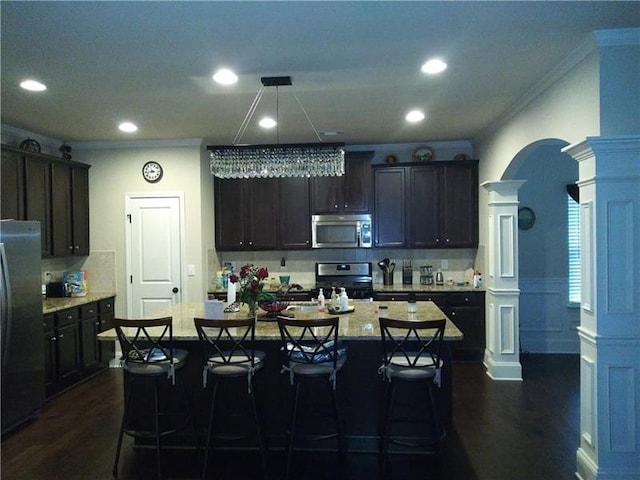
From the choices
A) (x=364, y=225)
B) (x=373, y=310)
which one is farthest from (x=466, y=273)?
(x=373, y=310)

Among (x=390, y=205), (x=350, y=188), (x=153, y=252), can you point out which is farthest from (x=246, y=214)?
(x=390, y=205)

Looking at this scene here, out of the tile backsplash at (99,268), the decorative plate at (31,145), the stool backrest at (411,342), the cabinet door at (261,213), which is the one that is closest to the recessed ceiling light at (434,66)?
the stool backrest at (411,342)

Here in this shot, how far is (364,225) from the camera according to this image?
18.9 feet

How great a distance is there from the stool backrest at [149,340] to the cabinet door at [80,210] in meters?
2.73

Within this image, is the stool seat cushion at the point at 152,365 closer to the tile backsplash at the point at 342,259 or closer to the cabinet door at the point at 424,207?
the tile backsplash at the point at 342,259

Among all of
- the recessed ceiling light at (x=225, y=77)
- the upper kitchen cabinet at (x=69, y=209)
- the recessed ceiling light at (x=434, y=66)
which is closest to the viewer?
the recessed ceiling light at (x=434, y=66)

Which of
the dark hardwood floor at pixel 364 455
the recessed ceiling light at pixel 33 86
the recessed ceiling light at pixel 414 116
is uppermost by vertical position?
the recessed ceiling light at pixel 414 116

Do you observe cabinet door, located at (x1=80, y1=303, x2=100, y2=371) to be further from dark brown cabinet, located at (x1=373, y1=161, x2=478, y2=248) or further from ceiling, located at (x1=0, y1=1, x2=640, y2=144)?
dark brown cabinet, located at (x1=373, y1=161, x2=478, y2=248)

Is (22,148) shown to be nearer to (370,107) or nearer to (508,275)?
(370,107)

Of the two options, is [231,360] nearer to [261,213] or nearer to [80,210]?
[261,213]

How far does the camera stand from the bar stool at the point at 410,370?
9.02 ft

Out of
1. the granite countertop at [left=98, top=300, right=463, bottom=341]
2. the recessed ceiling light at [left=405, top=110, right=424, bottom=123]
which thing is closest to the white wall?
the granite countertop at [left=98, top=300, right=463, bottom=341]

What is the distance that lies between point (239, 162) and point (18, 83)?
1761 millimetres

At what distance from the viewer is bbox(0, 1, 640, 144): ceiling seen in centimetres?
235
